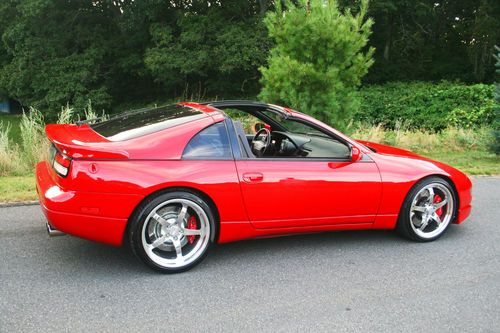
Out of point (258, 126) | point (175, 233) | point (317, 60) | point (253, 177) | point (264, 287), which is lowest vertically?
point (264, 287)

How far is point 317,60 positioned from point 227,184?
5.14 m

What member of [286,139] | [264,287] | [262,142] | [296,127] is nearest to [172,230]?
[264,287]

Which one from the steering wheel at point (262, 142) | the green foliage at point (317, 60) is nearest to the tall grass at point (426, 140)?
the green foliage at point (317, 60)

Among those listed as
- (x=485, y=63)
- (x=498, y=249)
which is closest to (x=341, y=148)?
(x=498, y=249)

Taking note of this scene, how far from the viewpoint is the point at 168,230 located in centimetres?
410

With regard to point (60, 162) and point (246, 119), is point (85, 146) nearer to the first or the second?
point (60, 162)

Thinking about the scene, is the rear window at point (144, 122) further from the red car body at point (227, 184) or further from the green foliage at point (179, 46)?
the green foliage at point (179, 46)

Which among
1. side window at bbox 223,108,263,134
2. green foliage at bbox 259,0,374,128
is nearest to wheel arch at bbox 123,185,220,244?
side window at bbox 223,108,263,134

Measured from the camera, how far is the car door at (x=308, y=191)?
14.3ft

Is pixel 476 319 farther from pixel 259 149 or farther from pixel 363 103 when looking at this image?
pixel 363 103

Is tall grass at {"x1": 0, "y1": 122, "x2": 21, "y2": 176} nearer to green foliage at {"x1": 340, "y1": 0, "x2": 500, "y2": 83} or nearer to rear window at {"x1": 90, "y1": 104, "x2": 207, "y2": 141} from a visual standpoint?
rear window at {"x1": 90, "y1": 104, "x2": 207, "y2": 141}

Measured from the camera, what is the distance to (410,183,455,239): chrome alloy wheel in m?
5.04

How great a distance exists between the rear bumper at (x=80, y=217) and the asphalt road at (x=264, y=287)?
0.38 m

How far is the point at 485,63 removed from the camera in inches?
1121
